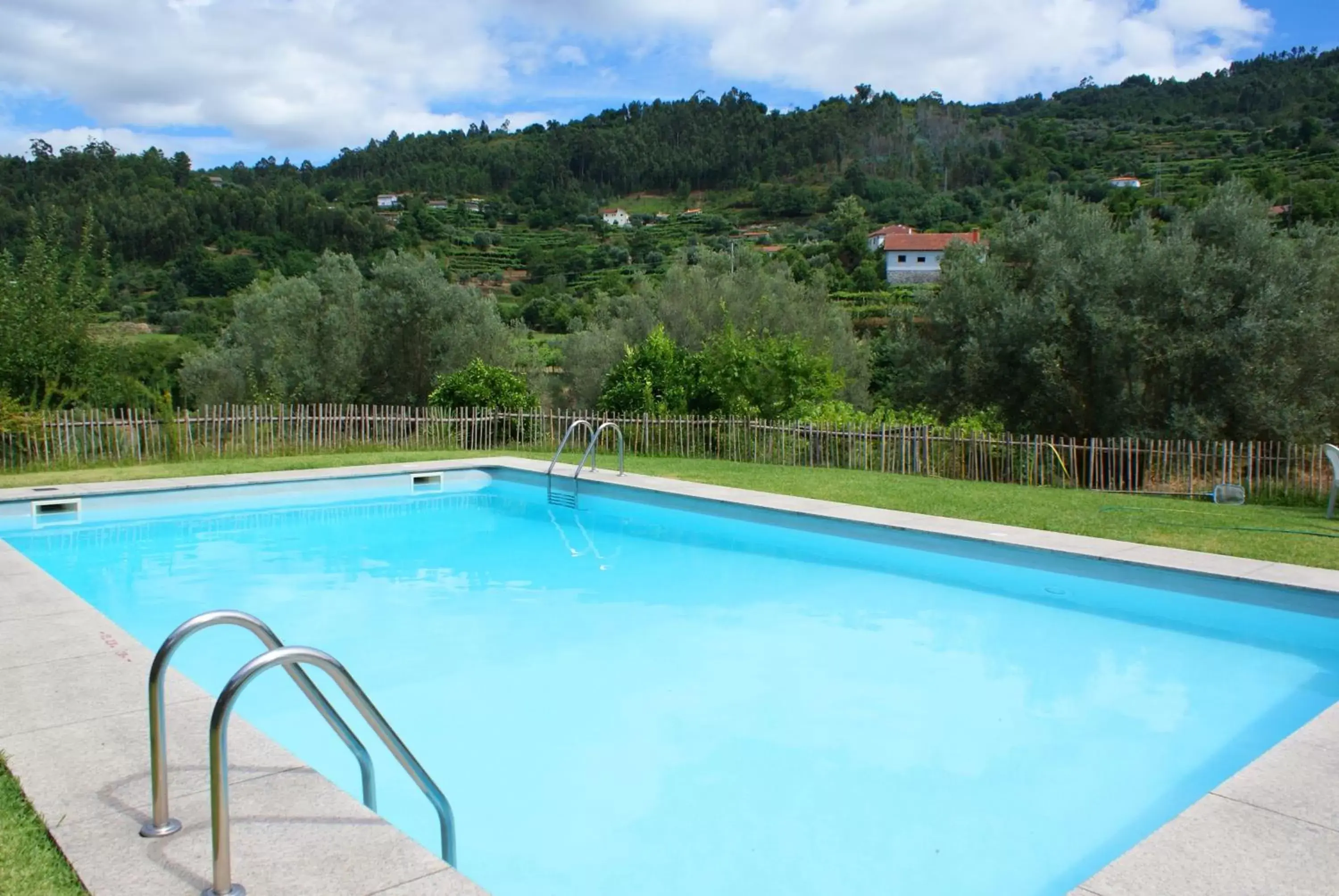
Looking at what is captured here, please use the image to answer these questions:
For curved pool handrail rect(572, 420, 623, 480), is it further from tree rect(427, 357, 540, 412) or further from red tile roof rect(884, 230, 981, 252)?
red tile roof rect(884, 230, 981, 252)

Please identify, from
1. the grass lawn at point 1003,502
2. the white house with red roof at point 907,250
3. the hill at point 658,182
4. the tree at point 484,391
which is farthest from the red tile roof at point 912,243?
the grass lawn at point 1003,502

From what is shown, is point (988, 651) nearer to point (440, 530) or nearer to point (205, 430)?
point (440, 530)

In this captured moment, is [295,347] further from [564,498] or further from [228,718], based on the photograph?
[228,718]

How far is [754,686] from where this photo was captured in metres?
5.85

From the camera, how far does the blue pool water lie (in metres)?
4.05

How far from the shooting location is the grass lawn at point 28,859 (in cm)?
261

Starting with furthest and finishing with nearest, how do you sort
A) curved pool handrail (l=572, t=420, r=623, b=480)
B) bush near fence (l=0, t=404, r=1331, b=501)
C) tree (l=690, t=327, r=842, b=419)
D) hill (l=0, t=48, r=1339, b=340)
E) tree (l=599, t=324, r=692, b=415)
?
hill (l=0, t=48, r=1339, b=340) → tree (l=599, t=324, r=692, b=415) → tree (l=690, t=327, r=842, b=419) → bush near fence (l=0, t=404, r=1331, b=501) → curved pool handrail (l=572, t=420, r=623, b=480)

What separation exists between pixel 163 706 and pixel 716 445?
1352 centimetres

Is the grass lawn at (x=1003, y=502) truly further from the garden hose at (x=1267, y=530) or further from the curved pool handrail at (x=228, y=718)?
the curved pool handrail at (x=228, y=718)

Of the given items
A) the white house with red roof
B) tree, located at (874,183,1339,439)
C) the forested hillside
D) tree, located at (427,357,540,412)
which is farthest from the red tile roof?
tree, located at (427,357,540,412)

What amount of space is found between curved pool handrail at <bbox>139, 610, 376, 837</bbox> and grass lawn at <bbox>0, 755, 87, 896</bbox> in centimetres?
25

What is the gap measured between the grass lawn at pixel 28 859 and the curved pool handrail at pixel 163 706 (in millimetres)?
250

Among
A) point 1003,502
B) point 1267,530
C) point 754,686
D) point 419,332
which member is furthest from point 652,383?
point 754,686

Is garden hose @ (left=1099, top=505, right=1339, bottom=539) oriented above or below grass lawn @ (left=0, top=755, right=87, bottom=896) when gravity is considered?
below
